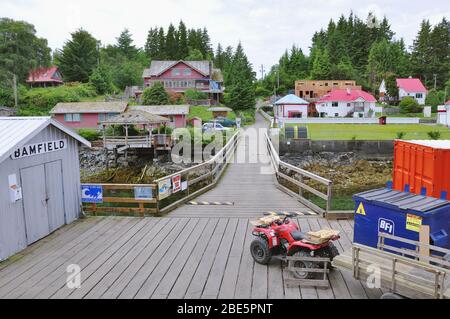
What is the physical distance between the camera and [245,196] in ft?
45.5

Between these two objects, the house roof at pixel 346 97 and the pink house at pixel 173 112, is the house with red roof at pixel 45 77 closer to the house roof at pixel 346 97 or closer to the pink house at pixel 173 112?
the pink house at pixel 173 112

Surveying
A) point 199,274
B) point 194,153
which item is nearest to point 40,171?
point 199,274

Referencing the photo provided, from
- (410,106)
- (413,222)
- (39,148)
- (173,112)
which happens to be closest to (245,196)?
(39,148)

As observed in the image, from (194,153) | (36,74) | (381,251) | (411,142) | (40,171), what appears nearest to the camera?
(381,251)

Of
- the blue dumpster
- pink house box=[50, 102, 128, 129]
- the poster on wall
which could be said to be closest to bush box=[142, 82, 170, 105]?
pink house box=[50, 102, 128, 129]

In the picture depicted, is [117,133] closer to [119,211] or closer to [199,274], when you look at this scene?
[119,211]

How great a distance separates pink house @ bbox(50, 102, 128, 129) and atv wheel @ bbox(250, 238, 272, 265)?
38.5 m

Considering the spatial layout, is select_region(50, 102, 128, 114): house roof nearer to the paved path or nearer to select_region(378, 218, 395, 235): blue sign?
the paved path

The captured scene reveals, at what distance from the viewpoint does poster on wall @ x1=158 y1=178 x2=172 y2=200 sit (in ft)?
35.7

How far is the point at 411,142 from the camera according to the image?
9.91m

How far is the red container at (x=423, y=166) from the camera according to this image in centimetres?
852

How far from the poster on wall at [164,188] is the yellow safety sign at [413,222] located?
658 centimetres

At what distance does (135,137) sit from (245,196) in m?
20.1

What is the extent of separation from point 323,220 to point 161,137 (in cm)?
2420
